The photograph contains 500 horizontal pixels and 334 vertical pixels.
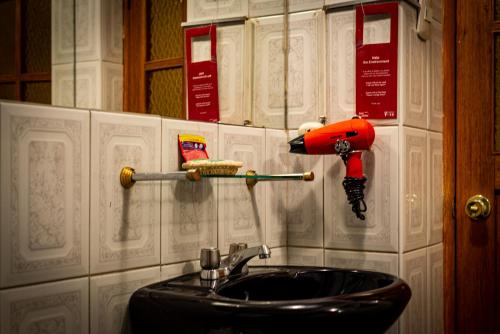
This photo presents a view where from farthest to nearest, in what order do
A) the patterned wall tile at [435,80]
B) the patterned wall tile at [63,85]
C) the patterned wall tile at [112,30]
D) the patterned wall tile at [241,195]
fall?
the patterned wall tile at [435,80] < the patterned wall tile at [241,195] < the patterned wall tile at [112,30] < the patterned wall tile at [63,85]

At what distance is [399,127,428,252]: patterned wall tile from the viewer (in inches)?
65.7

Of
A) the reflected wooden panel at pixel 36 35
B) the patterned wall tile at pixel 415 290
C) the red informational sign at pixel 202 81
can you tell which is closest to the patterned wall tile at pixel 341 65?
the red informational sign at pixel 202 81

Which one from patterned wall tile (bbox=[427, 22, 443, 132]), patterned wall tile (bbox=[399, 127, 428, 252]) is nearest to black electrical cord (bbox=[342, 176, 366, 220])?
patterned wall tile (bbox=[399, 127, 428, 252])

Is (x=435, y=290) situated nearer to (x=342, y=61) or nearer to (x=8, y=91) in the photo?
(x=342, y=61)

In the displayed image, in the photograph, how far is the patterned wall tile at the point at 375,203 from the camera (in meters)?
1.67

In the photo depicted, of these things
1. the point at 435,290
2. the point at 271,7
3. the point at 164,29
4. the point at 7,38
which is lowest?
the point at 435,290

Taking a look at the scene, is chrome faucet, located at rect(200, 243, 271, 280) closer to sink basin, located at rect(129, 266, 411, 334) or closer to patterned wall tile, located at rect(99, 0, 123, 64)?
sink basin, located at rect(129, 266, 411, 334)

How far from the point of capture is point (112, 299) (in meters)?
1.28

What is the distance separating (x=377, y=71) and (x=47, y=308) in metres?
1.04

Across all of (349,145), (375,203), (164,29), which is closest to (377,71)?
(349,145)

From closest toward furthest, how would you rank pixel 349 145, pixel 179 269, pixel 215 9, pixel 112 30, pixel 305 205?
pixel 112 30
pixel 179 269
pixel 349 145
pixel 215 9
pixel 305 205

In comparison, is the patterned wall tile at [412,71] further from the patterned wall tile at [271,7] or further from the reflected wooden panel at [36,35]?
the reflected wooden panel at [36,35]

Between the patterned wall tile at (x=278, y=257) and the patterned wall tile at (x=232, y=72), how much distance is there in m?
0.38

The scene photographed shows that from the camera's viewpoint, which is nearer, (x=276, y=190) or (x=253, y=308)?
(x=253, y=308)
